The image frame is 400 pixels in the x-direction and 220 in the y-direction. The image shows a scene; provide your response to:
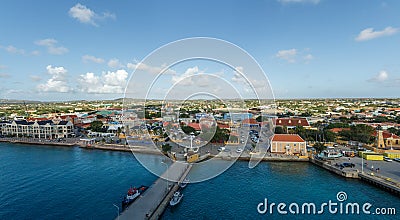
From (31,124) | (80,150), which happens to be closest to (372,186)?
(80,150)

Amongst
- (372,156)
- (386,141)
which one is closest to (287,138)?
(372,156)

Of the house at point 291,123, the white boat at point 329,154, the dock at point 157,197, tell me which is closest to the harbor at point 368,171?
the white boat at point 329,154

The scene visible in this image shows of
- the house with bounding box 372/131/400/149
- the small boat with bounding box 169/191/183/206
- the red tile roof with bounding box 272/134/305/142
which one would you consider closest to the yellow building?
the house with bounding box 372/131/400/149

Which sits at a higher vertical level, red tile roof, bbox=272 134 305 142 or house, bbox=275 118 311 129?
house, bbox=275 118 311 129

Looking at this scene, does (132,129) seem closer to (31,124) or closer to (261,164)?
(31,124)

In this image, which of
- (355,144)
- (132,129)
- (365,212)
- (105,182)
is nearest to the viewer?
(365,212)

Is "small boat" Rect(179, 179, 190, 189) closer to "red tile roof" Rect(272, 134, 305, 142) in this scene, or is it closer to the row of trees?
"red tile roof" Rect(272, 134, 305, 142)
